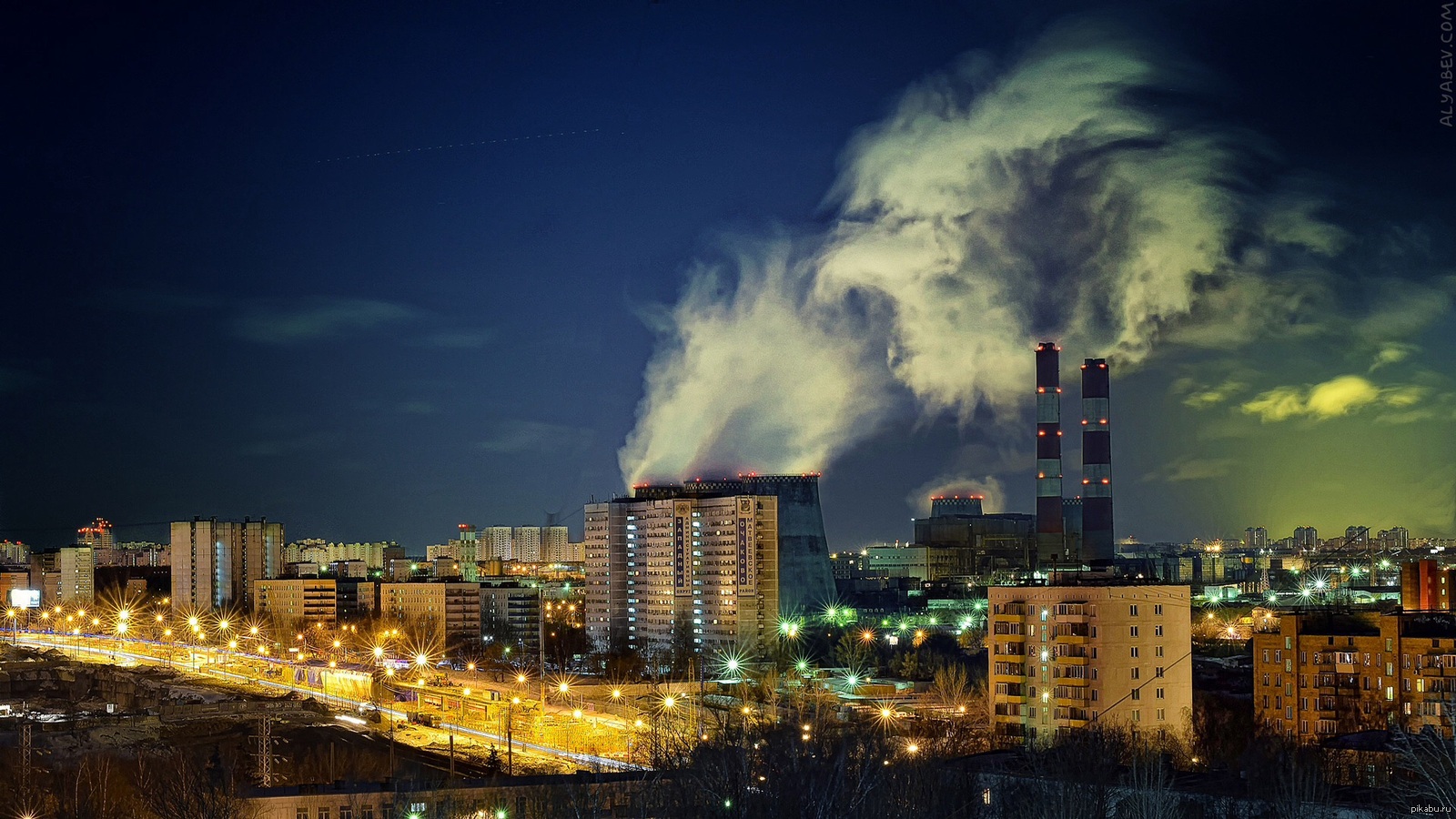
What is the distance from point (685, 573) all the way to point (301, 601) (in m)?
16.4

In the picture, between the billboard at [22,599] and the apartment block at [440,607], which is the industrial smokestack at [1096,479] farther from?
the billboard at [22,599]

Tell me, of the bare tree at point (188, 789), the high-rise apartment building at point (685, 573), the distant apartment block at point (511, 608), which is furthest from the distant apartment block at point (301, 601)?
the bare tree at point (188, 789)

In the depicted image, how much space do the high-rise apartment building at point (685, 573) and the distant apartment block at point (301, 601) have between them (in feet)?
36.6

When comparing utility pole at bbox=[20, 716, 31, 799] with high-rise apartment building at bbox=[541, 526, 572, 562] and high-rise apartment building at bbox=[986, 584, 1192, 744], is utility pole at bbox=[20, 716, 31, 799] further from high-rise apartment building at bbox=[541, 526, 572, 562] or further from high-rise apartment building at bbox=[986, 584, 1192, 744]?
high-rise apartment building at bbox=[541, 526, 572, 562]

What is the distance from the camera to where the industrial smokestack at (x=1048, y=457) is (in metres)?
41.4

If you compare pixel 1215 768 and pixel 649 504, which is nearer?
pixel 1215 768

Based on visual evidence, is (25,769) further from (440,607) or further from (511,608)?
(511,608)

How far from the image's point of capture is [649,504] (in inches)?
1588

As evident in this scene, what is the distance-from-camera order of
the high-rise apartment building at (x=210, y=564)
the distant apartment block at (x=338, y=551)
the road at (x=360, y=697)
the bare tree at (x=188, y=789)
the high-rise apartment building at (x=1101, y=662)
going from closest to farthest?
the bare tree at (x=188, y=789), the high-rise apartment building at (x=1101, y=662), the road at (x=360, y=697), the high-rise apartment building at (x=210, y=564), the distant apartment block at (x=338, y=551)

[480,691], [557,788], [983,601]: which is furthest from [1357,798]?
[983,601]

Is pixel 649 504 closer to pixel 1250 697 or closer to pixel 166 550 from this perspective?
pixel 1250 697

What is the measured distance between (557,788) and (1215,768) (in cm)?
530

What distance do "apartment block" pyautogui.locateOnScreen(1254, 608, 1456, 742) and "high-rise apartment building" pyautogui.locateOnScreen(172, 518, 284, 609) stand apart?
1559 inches

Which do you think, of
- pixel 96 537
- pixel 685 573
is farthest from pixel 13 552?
pixel 685 573
